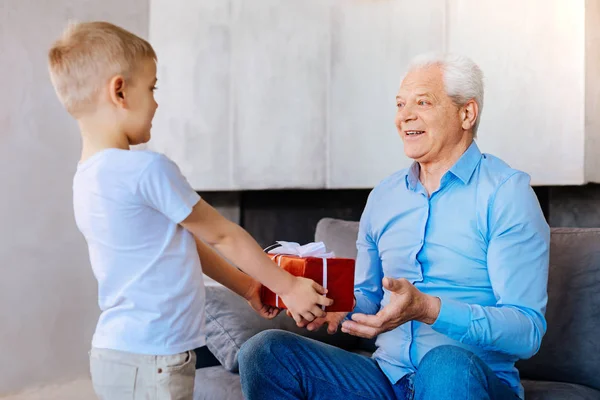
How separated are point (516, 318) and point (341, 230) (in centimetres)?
99

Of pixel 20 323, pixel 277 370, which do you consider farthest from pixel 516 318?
pixel 20 323

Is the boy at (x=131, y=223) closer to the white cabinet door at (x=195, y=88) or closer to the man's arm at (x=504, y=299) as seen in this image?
the man's arm at (x=504, y=299)

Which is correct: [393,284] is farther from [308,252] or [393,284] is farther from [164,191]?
[164,191]

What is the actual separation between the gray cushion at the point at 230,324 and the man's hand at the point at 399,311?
570 mm

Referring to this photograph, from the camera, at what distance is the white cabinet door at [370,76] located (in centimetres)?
271

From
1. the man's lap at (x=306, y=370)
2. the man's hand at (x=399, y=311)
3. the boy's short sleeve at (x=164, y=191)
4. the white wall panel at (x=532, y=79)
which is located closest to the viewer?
the boy's short sleeve at (x=164, y=191)

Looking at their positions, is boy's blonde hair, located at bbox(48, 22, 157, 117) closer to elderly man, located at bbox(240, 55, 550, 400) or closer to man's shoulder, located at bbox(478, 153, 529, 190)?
elderly man, located at bbox(240, 55, 550, 400)

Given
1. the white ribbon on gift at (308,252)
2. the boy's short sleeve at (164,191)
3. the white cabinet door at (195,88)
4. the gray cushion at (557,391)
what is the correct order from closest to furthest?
the boy's short sleeve at (164,191) → the white ribbon on gift at (308,252) → the gray cushion at (557,391) → the white cabinet door at (195,88)

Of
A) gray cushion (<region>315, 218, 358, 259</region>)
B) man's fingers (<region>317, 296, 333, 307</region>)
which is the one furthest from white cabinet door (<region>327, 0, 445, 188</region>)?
man's fingers (<region>317, 296, 333, 307</region>)

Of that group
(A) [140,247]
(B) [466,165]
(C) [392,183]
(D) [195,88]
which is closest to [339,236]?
(C) [392,183]

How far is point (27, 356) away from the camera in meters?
3.51

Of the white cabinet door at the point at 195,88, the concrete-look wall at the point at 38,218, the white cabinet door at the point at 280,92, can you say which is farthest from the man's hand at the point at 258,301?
the concrete-look wall at the point at 38,218

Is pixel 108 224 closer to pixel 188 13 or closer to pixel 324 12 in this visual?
A: pixel 324 12

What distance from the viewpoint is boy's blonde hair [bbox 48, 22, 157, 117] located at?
1.47m
